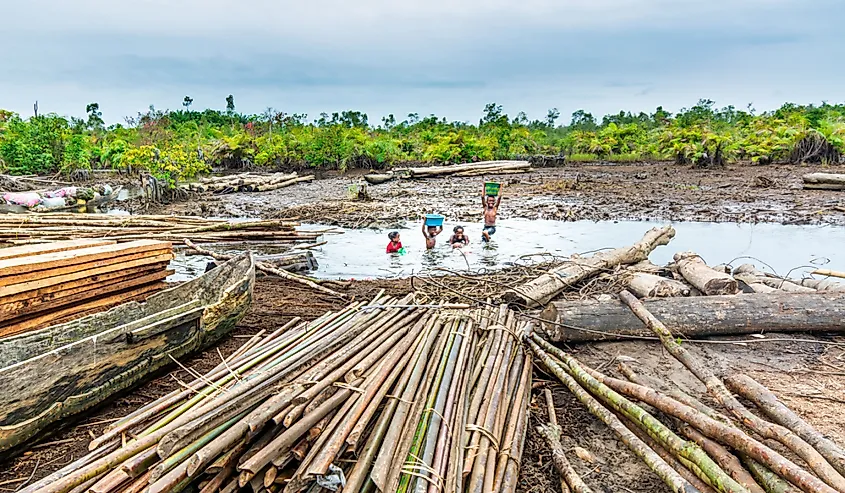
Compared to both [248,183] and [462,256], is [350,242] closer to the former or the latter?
[462,256]

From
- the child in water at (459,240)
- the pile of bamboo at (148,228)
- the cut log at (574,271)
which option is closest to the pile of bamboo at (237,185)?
the pile of bamboo at (148,228)

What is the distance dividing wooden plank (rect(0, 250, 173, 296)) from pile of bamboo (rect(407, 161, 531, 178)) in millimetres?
20375

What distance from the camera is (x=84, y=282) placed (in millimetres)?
4746

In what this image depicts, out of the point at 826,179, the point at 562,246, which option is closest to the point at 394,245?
the point at 562,246

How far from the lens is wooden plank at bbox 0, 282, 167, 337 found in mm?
4211

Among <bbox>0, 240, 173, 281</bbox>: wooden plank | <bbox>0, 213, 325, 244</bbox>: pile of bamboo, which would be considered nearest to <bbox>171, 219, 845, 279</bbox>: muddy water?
<bbox>0, 213, 325, 244</bbox>: pile of bamboo

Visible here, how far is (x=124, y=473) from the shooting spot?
2.41 m

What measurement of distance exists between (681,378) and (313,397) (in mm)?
3028

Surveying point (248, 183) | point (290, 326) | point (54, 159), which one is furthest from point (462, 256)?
point (54, 159)

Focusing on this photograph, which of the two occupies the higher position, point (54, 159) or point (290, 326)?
point (54, 159)

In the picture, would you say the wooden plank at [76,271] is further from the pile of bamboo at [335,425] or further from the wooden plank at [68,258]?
the pile of bamboo at [335,425]

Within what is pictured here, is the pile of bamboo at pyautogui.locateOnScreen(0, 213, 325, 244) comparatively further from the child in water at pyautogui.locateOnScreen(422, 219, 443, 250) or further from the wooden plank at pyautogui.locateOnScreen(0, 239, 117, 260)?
the wooden plank at pyautogui.locateOnScreen(0, 239, 117, 260)

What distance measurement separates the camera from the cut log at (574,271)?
612 centimetres

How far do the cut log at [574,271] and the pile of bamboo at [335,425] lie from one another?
1812 millimetres
